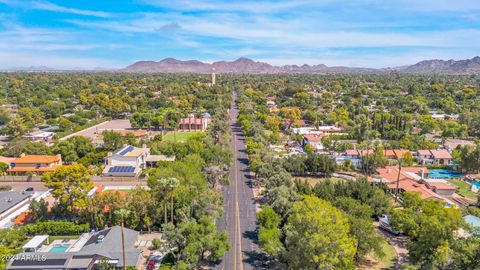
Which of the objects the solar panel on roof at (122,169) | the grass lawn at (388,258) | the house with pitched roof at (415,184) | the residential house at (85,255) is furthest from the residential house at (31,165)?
the house with pitched roof at (415,184)

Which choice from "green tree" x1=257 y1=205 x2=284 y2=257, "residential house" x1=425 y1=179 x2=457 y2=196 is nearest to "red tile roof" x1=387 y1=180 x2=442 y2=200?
"residential house" x1=425 y1=179 x2=457 y2=196

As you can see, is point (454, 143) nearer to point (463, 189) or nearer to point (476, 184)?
point (476, 184)

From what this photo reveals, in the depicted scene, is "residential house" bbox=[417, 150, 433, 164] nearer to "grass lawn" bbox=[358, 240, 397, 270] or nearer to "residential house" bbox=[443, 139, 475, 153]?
"residential house" bbox=[443, 139, 475, 153]

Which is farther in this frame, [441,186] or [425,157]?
[425,157]

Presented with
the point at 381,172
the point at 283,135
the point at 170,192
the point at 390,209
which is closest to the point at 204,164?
the point at 170,192

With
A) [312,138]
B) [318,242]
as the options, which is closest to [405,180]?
[312,138]

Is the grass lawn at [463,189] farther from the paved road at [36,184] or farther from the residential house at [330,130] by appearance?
the paved road at [36,184]

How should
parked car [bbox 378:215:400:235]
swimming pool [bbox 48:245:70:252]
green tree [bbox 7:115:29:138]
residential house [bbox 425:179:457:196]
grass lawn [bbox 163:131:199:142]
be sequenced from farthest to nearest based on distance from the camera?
Answer: grass lawn [bbox 163:131:199:142]
green tree [bbox 7:115:29:138]
residential house [bbox 425:179:457:196]
parked car [bbox 378:215:400:235]
swimming pool [bbox 48:245:70:252]
